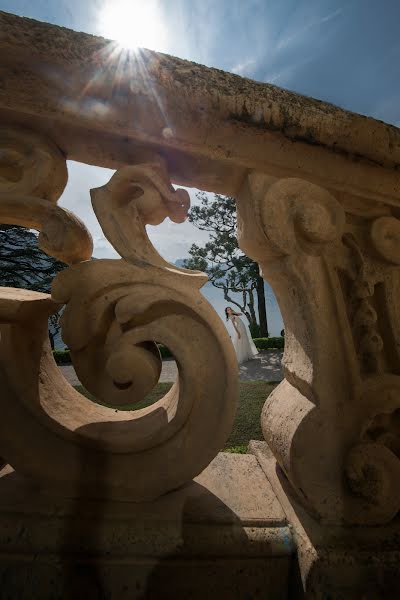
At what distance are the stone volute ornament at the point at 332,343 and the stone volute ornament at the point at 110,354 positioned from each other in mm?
297

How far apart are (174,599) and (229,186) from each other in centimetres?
135

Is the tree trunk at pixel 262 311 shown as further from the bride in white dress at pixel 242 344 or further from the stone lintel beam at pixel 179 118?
the stone lintel beam at pixel 179 118

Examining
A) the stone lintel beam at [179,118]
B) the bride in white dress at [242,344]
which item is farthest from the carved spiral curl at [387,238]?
the bride in white dress at [242,344]

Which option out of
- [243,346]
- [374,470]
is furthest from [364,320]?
[243,346]

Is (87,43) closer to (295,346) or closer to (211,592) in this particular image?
(295,346)

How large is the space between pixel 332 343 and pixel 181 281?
569 millimetres

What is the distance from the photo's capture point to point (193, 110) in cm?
92

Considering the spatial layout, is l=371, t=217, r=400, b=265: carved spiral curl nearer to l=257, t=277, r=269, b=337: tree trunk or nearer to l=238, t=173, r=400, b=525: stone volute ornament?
l=238, t=173, r=400, b=525: stone volute ornament

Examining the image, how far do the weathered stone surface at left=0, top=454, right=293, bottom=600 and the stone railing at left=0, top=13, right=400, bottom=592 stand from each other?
0.23ft

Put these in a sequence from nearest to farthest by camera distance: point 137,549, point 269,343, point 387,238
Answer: point 137,549
point 387,238
point 269,343

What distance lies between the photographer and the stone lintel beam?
33.2 inches

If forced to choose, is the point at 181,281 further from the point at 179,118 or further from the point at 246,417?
the point at 246,417

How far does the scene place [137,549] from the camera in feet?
2.42

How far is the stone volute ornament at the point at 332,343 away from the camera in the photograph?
0.86 m
